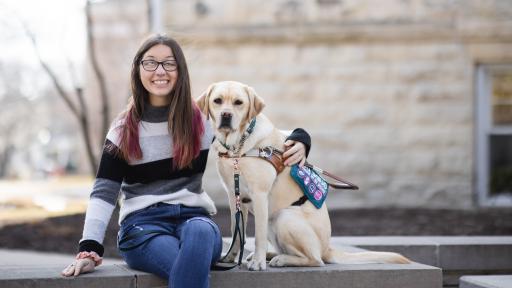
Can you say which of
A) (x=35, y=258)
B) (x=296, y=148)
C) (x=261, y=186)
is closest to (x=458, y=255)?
(x=296, y=148)

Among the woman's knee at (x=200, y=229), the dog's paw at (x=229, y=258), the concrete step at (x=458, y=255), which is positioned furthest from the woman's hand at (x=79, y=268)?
the concrete step at (x=458, y=255)

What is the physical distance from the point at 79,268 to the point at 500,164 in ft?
27.6

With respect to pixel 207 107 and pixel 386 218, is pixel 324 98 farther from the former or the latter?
pixel 207 107

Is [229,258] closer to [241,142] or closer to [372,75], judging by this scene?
[241,142]

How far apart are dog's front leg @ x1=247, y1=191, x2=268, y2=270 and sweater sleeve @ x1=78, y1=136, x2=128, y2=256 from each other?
789mm

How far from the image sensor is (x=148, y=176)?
4.25 m

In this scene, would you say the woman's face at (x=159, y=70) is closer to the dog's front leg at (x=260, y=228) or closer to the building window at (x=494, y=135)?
the dog's front leg at (x=260, y=228)

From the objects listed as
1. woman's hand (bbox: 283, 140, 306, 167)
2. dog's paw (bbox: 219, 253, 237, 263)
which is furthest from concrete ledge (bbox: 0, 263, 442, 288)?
woman's hand (bbox: 283, 140, 306, 167)

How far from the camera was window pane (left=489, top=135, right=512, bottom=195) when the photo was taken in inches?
429

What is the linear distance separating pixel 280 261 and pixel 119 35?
29.5 meters

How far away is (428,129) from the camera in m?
10.6

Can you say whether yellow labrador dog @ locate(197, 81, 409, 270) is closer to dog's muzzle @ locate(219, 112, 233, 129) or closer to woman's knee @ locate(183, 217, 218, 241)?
dog's muzzle @ locate(219, 112, 233, 129)

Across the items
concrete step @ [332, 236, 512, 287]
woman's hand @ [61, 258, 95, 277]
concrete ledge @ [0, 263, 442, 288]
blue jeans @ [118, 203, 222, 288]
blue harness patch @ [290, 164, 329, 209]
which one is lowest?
concrete step @ [332, 236, 512, 287]

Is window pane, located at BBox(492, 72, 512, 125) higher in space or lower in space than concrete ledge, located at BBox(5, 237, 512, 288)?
higher
